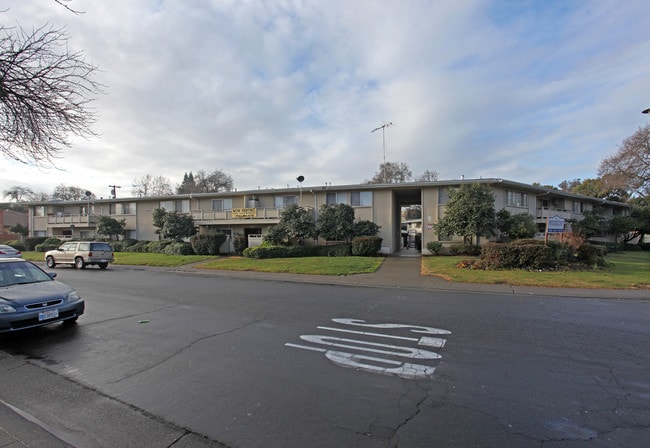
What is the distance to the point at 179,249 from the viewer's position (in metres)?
26.3

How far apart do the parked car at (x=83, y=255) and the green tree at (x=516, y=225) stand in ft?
84.8

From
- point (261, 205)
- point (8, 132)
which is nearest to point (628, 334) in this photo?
point (8, 132)

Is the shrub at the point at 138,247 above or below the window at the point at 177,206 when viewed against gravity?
below

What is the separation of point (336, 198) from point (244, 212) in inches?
318

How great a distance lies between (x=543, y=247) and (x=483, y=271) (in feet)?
9.15

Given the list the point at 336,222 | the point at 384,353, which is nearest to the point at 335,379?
the point at 384,353

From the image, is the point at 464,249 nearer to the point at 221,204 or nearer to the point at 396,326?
the point at 396,326

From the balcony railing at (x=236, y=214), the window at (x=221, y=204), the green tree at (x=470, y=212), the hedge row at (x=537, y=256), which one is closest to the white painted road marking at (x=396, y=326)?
the hedge row at (x=537, y=256)

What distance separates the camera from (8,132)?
6.48 m

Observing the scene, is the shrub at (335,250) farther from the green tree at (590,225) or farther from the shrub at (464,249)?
the green tree at (590,225)

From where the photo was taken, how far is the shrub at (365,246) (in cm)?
2198

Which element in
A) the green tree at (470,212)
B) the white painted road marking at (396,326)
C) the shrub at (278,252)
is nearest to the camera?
the white painted road marking at (396,326)

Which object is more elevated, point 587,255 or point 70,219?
point 70,219

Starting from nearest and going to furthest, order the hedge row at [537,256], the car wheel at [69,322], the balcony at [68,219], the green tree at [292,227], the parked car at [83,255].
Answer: the car wheel at [69,322]
the hedge row at [537,256]
the parked car at [83,255]
the green tree at [292,227]
the balcony at [68,219]
